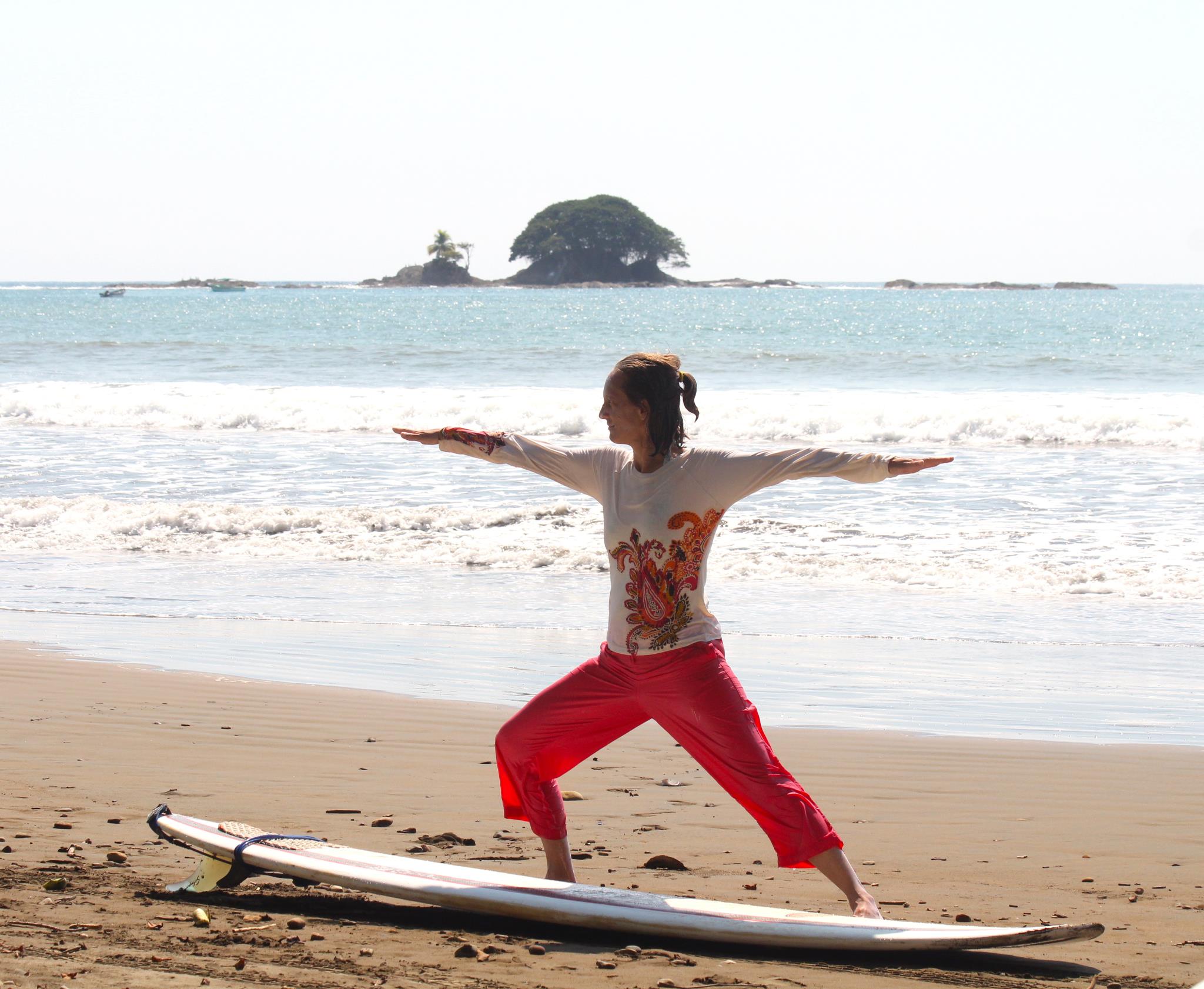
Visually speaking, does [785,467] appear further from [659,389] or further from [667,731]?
[667,731]

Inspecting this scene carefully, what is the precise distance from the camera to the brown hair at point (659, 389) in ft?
11.3

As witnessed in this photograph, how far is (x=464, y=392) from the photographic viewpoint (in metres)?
28.4

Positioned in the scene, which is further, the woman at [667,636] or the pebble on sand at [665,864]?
the pebble on sand at [665,864]

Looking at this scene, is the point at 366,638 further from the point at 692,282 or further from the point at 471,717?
the point at 692,282

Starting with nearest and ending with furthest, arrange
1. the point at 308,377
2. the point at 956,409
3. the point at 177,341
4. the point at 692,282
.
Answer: the point at 956,409, the point at 308,377, the point at 177,341, the point at 692,282

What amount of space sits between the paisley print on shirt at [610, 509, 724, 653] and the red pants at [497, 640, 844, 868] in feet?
0.21

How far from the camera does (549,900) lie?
11.4 ft

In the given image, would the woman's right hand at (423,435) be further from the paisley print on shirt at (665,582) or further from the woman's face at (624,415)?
the paisley print on shirt at (665,582)

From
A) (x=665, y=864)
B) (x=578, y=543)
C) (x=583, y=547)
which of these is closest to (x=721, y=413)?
(x=578, y=543)

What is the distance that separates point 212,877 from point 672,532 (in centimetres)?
168

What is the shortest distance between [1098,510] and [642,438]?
10491mm

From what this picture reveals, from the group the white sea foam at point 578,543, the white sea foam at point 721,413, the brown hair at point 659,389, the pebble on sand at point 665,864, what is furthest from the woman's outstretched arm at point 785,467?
the white sea foam at point 721,413

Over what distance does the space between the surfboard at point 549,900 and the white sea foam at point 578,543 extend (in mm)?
6601

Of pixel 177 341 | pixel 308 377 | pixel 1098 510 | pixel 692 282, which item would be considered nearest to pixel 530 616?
pixel 1098 510
